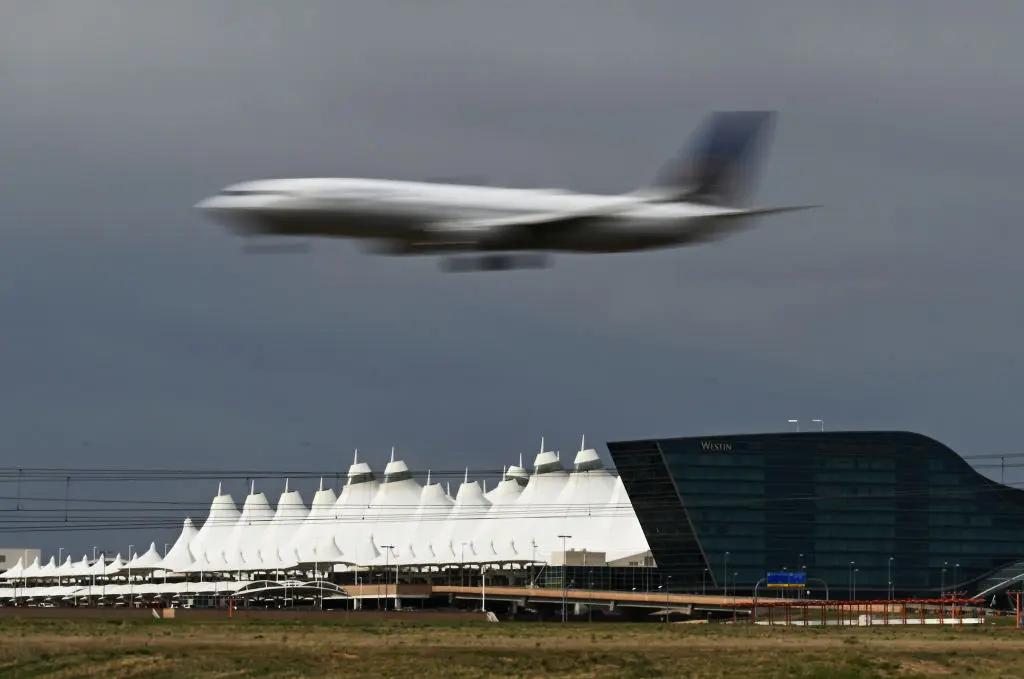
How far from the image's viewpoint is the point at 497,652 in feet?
312

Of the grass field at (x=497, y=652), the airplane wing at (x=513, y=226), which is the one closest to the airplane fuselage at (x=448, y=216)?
the airplane wing at (x=513, y=226)

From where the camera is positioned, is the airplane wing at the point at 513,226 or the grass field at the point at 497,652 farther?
the grass field at the point at 497,652

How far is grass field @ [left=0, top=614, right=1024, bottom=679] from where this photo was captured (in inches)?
3423

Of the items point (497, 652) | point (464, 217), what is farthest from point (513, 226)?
point (497, 652)

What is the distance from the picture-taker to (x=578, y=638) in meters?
116

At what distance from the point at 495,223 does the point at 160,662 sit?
181 feet

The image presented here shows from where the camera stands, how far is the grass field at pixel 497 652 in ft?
285

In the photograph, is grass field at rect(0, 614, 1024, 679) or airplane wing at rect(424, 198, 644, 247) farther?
grass field at rect(0, 614, 1024, 679)

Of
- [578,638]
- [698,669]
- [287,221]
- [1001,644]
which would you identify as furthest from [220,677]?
[1001,644]

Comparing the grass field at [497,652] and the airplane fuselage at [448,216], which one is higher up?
the airplane fuselage at [448,216]

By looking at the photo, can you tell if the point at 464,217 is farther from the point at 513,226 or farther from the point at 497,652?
the point at 497,652

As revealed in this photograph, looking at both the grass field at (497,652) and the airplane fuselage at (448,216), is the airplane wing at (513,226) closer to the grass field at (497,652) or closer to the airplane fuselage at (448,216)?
the airplane fuselage at (448,216)

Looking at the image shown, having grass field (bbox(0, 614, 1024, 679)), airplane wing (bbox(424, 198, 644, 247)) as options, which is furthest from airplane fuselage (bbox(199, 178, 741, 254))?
grass field (bbox(0, 614, 1024, 679))

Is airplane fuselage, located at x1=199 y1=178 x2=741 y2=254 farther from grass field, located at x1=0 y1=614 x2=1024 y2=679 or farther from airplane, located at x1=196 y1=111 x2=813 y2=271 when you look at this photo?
grass field, located at x1=0 y1=614 x2=1024 y2=679
